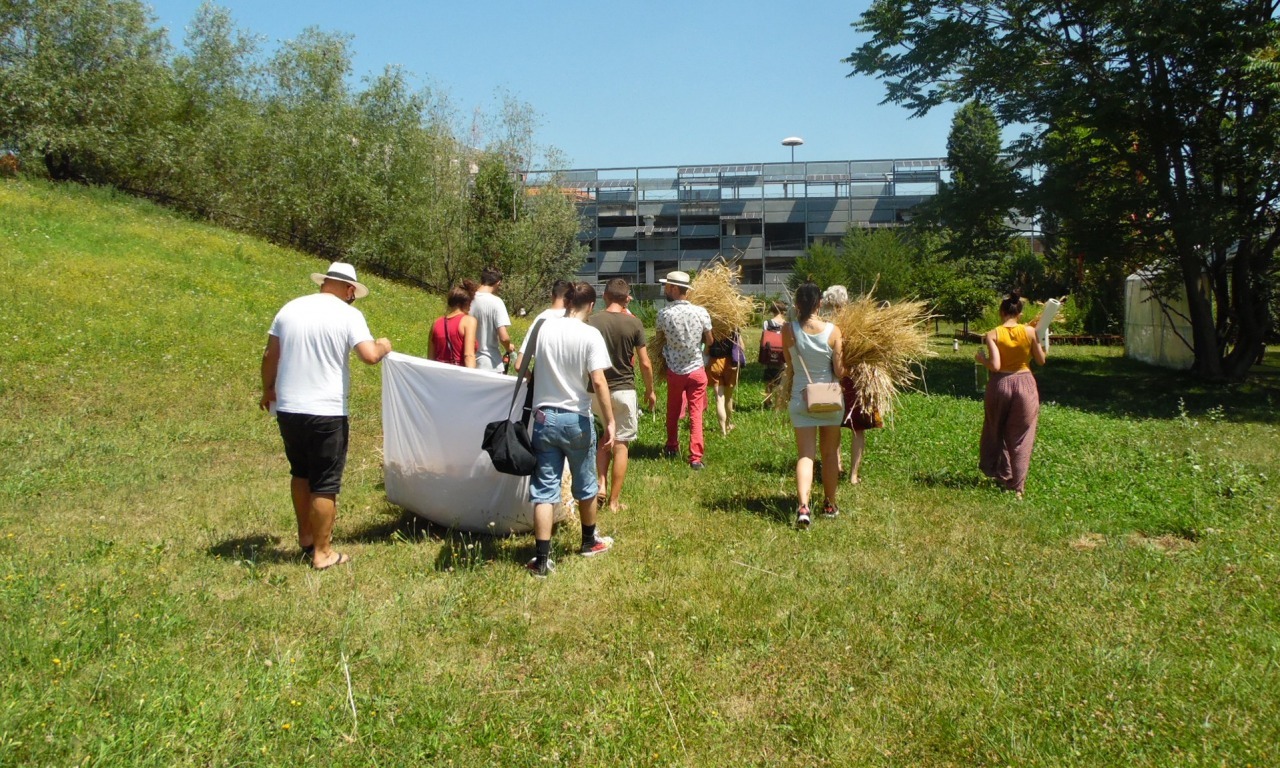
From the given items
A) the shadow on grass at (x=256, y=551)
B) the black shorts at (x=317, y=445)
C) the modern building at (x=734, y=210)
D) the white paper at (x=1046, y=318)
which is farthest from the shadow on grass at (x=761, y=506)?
the modern building at (x=734, y=210)

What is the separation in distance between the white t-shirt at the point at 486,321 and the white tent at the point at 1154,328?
17.0m

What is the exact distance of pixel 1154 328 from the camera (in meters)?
23.3

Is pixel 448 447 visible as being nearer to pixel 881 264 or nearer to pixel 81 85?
pixel 881 264

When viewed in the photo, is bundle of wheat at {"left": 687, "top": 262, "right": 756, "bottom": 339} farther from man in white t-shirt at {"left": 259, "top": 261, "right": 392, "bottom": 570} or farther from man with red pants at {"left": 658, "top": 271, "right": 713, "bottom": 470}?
man in white t-shirt at {"left": 259, "top": 261, "right": 392, "bottom": 570}

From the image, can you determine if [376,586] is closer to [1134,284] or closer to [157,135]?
[1134,284]

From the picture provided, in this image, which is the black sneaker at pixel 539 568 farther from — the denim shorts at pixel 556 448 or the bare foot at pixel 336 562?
the bare foot at pixel 336 562

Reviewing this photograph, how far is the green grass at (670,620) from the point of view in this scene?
3771mm

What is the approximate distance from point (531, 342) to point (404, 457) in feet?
4.22

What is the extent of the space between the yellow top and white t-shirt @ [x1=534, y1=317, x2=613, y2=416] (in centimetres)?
389

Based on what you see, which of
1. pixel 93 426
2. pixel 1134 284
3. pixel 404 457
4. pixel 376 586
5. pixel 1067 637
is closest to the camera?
pixel 1067 637

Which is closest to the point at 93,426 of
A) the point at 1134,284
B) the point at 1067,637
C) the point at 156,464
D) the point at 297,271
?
the point at 156,464

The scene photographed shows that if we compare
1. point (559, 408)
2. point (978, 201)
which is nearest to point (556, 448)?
point (559, 408)

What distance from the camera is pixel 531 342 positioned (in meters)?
6.21

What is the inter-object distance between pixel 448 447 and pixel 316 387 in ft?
3.43
